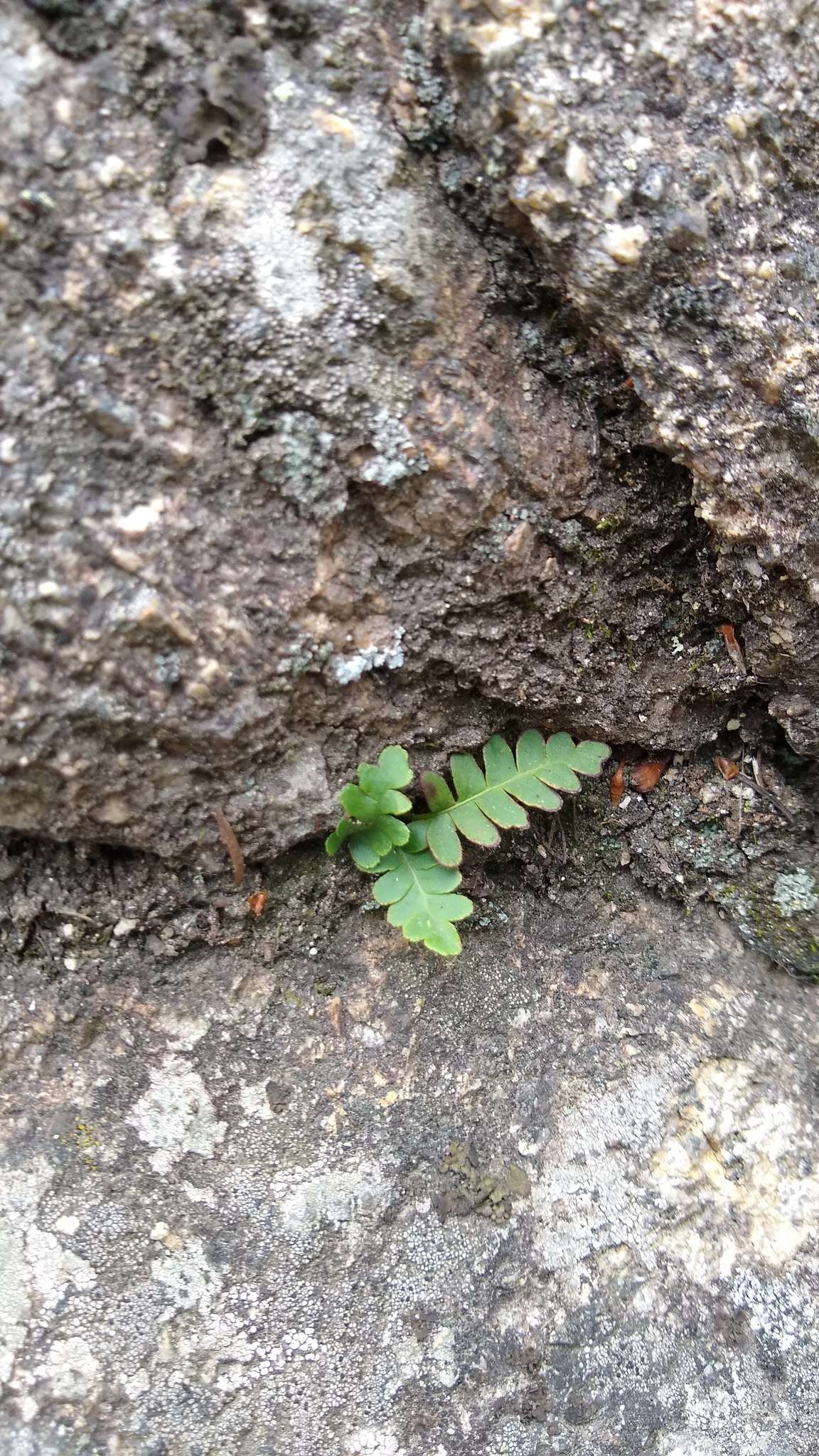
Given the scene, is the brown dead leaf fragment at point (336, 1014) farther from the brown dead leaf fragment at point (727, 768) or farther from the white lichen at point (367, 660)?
the brown dead leaf fragment at point (727, 768)

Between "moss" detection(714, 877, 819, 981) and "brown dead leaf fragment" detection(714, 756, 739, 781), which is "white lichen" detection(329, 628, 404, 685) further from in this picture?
"moss" detection(714, 877, 819, 981)

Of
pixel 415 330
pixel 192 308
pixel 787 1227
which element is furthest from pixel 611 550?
pixel 787 1227

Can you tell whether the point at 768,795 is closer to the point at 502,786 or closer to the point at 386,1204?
the point at 502,786

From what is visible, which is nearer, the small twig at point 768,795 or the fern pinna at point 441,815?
the fern pinna at point 441,815

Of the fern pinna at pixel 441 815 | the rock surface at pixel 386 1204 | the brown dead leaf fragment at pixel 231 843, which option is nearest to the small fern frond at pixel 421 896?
the fern pinna at pixel 441 815

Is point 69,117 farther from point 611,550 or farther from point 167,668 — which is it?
point 611,550

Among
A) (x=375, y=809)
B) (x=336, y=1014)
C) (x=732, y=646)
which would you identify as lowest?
(x=336, y=1014)

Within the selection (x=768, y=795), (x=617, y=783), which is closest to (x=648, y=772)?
(x=617, y=783)
